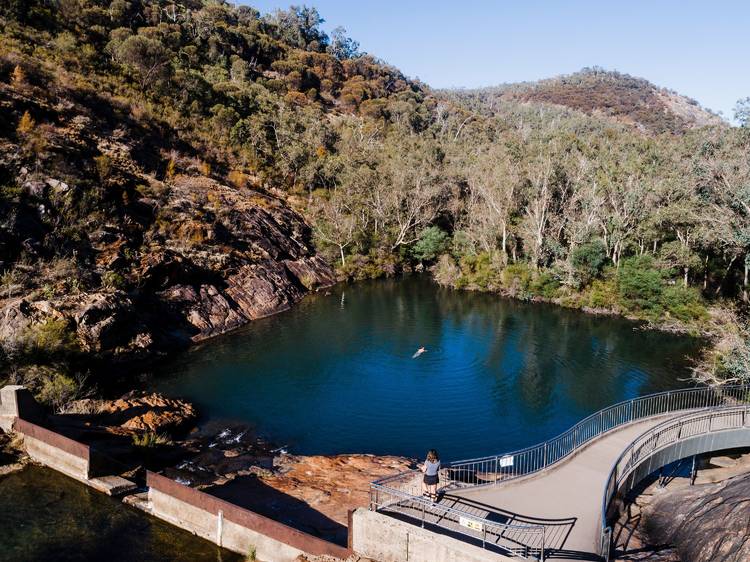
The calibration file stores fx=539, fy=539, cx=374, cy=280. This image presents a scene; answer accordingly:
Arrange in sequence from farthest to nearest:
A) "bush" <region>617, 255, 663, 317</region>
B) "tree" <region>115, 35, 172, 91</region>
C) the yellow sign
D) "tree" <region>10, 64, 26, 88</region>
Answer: "tree" <region>115, 35, 172, 91</region>
"tree" <region>10, 64, 26, 88</region>
"bush" <region>617, 255, 663, 317</region>
the yellow sign

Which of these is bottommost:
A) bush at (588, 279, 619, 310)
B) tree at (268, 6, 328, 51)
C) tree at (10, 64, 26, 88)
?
bush at (588, 279, 619, 310)

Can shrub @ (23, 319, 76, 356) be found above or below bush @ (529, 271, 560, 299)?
below

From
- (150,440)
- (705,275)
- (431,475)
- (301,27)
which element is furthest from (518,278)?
(301,27)

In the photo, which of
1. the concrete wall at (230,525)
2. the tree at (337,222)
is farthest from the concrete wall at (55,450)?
the tree at (337,222)

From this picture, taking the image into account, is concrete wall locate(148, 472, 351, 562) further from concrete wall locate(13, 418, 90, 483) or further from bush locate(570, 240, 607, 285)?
bush locate(570, 240, 607, 285)

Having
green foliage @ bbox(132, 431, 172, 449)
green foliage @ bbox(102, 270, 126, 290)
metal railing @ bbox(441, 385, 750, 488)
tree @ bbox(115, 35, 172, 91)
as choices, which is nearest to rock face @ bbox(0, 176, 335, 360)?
green foliage @ bbox(102, 270, 126, 290)

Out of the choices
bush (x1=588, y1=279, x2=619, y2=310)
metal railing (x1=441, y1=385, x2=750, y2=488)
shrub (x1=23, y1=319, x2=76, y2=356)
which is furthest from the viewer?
bush (x1=588, y1=279, x2=619, y2=310)

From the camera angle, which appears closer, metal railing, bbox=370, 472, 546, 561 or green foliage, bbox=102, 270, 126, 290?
metal railing, bbox=370, 472, 546, 561

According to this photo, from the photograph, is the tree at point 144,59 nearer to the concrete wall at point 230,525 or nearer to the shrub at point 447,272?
the shrub at point 447,272
